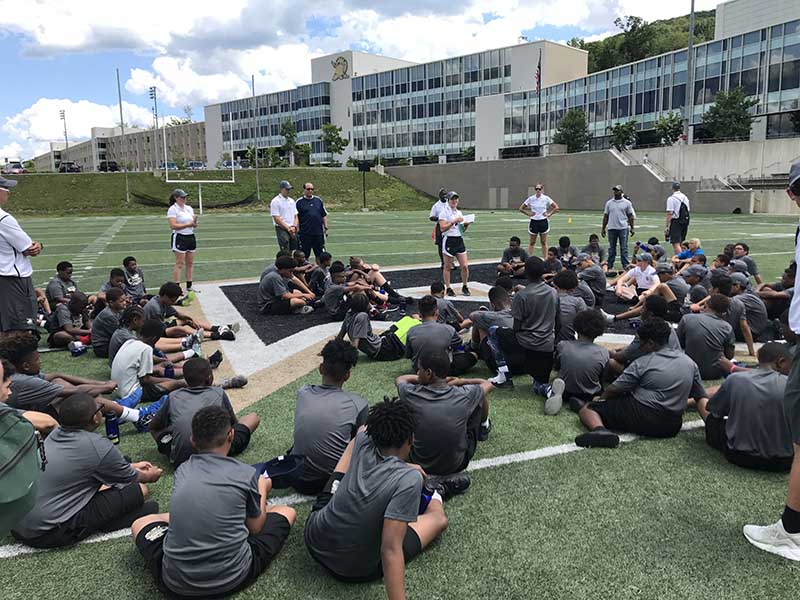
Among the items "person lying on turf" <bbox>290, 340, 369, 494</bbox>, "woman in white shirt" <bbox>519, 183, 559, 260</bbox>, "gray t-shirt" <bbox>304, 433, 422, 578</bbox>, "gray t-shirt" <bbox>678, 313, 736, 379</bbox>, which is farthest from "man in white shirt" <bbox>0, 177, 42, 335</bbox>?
"woman in white shirt" <bbox>519, 183, 559, 260</bbox>

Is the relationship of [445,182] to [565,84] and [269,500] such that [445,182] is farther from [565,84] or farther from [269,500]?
[269,500]

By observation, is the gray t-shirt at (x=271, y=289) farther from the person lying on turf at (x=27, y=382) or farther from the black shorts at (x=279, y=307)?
the person lying on turf at (x=27, y=382)

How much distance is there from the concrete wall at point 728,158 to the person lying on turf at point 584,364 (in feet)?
142

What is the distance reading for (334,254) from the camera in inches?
779

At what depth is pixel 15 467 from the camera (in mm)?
1722

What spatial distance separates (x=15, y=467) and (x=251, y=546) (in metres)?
1.93

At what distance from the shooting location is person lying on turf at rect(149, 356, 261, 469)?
4.50 metres

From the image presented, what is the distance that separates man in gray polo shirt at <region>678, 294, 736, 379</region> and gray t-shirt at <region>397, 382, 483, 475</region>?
326cm

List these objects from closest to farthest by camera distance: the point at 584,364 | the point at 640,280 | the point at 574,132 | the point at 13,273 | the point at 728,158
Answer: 1. the point at 584,364
2. the point at 13,273
3. the point at 640,280
4. the point at 728,158
5. the point at 574,132

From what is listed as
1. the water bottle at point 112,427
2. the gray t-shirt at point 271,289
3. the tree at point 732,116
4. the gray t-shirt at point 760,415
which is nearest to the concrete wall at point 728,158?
the tree at point 732,116

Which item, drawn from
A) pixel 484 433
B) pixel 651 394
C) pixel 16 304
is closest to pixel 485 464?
pixel 484 433

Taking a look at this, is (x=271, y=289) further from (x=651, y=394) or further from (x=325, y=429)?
(x=651, y=394)

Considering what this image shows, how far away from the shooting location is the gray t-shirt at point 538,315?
6.46 metres

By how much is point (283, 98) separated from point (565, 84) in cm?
5869
